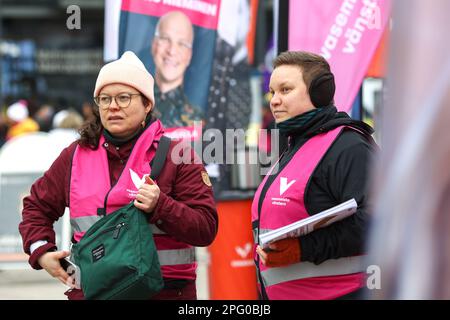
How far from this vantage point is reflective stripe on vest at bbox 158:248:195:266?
150 inches

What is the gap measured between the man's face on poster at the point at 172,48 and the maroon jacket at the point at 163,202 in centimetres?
190

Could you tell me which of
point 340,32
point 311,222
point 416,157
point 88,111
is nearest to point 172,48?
point 340,32

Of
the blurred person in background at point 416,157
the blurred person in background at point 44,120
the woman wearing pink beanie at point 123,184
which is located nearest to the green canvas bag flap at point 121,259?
the woman wearing pink beanie at point 123,184

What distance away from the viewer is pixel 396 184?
165 centimetres

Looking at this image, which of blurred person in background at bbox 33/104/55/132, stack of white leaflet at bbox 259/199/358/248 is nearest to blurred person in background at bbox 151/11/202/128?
stack of white leaflet at bbox 259/199/358/248

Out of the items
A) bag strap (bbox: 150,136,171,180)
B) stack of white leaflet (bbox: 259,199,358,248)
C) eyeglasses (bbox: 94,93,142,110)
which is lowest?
stack of white leaflet (bbox: 259,199,358,248)

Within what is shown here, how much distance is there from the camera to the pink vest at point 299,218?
142 inches

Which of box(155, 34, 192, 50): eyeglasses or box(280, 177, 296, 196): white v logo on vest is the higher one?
box(155, 34, 192, 50): eyeglasses

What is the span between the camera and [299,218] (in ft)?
11.8

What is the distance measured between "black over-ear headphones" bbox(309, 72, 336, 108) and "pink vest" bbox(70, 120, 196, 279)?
663 millimetres

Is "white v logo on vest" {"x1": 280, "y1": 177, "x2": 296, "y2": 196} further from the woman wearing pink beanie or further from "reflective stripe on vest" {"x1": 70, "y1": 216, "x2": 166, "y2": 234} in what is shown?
"reflective stripe on vest" {"x1": 70, "y1": 216, "x2": 166, "y2": 234}

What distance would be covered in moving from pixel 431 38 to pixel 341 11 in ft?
12.4
